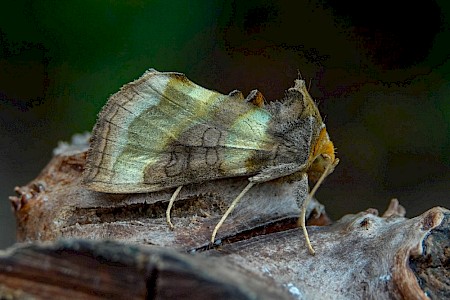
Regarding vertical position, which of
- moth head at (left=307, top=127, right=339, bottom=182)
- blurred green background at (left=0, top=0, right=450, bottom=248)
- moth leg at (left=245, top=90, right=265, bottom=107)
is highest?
blurred green background at (left=0, top=0, right=450, bottom=248)

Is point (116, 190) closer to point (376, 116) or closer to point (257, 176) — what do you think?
point (257, 176)

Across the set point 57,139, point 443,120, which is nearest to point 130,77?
point 57,139

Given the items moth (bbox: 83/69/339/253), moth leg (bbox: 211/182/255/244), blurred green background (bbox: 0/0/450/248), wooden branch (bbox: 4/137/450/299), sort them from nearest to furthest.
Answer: wooden branch (bbox: 4/137/450/299) → moth leg (bbox: 211/182/255/244) → moth (bbox: 83/69/339/253) → blurred green background (bbox: 0/0/450/248)

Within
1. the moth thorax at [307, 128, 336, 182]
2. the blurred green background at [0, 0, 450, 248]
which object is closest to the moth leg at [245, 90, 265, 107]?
the moth thorax at [307, 128, 336, 182]

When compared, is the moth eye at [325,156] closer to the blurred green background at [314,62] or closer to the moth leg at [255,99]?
the moth leg at [255,99]

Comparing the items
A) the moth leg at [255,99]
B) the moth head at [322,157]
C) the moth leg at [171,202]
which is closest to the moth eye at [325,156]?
the moth head at [322,157]

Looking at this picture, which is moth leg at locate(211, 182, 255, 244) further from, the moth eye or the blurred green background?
the blurred green background
